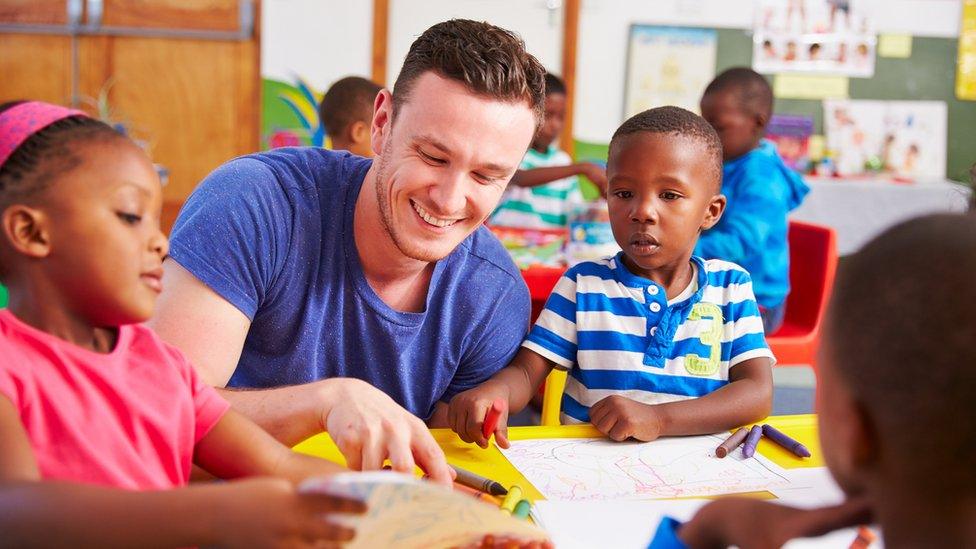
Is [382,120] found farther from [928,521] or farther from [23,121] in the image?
[928,521]

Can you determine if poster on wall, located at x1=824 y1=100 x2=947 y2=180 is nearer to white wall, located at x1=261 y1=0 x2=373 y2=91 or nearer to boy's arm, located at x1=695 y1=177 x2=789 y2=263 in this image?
white wall, located at x1=261 y1=0 x2=373 y2=91

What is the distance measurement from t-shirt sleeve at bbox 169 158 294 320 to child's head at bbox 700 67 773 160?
2022 millimetres

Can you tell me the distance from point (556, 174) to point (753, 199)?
91 centimetres

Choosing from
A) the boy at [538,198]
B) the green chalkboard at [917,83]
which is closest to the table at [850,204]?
the green chalkboard at [917,83]

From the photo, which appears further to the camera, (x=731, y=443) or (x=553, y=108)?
(x=553, y=108)

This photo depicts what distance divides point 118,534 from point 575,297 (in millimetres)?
1062

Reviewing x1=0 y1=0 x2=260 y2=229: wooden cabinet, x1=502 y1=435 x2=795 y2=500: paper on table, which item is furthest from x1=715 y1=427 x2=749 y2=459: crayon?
x1=0 y1=0 x2=260 y2=229: wooden cabinet

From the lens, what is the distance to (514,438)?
4.39 ft

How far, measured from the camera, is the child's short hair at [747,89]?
10.5 ft

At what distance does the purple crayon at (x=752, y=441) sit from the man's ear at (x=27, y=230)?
0.93 m

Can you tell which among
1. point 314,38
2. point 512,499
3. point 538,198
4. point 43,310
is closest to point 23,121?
point 43,310

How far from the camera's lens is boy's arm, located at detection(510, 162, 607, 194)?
Result: 340 centimetres

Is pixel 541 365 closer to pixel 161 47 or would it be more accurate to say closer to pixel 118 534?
pixel 118 534

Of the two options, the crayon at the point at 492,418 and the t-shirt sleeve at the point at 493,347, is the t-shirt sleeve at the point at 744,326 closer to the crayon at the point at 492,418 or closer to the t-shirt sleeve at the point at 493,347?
the t-shirt sleeve at the point at 493,347
